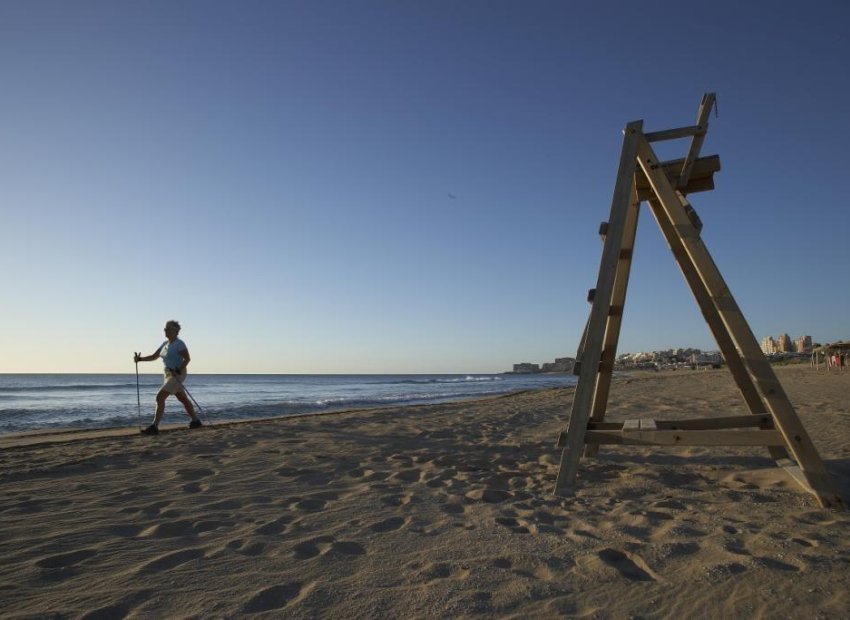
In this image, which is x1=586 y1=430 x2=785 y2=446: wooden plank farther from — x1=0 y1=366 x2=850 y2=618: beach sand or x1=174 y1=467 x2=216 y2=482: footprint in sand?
x1=174 y1=467 x2=216 y2=482: footprint in sand

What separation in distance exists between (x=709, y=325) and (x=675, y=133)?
168 cm

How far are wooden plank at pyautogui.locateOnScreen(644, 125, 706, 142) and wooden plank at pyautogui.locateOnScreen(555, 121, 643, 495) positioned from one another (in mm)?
201

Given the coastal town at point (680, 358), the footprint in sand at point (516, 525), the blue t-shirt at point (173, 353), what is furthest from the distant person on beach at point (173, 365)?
the coastal town at point (680, 358)

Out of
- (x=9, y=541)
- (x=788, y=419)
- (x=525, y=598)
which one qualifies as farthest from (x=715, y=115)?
(x=9, y=541)

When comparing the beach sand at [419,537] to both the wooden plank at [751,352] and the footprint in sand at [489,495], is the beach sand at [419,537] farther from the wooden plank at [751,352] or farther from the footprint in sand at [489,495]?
the wooden plank at [751,352]

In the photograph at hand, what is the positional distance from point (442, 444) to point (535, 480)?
2202 millimetres

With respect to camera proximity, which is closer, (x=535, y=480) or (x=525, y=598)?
(x=525, y=598)

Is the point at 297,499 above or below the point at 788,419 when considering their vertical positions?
below

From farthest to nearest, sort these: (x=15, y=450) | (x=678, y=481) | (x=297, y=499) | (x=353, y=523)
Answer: (x=15, y=450) → (x=678, y=481) → (x=297, y=499) → (x=353, y=523)

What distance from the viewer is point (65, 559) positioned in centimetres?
261

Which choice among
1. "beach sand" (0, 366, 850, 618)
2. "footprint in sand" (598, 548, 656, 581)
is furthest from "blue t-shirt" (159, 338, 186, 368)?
"footprint in sand" (598, 548, 656, 581)

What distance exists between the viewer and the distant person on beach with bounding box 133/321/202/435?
7.99m

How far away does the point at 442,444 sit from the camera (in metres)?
6.34

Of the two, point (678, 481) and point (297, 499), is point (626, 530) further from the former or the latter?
point (297, 499)
